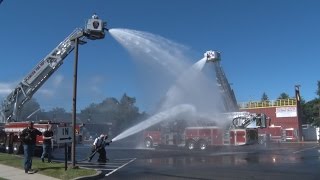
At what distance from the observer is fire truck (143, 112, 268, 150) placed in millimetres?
30578

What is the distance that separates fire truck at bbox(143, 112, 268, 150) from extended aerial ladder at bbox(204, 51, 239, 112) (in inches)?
165

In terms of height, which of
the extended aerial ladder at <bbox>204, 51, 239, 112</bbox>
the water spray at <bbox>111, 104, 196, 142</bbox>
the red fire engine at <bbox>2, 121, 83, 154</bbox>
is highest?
the extended aerial ladder at <bbox>204, 51, 239, 112</bbox>

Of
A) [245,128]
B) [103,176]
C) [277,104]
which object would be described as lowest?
[103,176]

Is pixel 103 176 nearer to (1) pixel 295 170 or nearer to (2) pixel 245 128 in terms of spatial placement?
(1) pixel 295 170

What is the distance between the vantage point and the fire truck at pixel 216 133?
3058 centimetres

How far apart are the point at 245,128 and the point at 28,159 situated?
18.8 m

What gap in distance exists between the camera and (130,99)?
401 ft

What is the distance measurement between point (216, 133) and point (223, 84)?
20.4 feet

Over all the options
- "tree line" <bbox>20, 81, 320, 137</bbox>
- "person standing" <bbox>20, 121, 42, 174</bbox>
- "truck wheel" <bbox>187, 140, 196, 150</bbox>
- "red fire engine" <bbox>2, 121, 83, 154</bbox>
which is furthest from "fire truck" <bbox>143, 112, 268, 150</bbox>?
"tree line" <bbox>20, 81, 320, 137</bbox>

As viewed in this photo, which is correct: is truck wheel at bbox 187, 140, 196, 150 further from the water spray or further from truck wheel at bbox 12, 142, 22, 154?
truck wheel at bbox 12, 142, 22, 154

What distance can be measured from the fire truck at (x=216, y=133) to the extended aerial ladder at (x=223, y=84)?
13.7ft

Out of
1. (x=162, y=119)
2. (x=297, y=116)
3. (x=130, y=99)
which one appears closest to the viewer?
(x=162, y=119)

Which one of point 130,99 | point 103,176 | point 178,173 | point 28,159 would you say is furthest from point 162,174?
A: point 130,99

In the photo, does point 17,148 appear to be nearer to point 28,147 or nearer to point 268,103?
point 28,147
